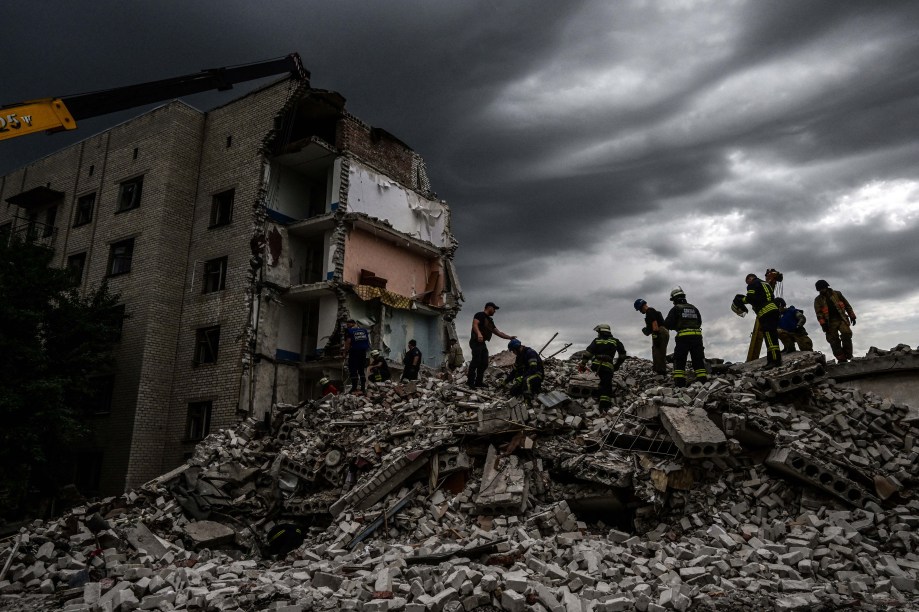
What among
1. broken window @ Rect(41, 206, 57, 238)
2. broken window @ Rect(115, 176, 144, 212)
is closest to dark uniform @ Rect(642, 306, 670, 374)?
broken window @ Rect(115, 176, 144, 212)

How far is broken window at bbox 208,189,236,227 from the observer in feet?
65.4

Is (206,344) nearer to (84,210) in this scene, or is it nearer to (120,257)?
(120,257)

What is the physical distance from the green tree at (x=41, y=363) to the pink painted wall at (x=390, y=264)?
7703mm

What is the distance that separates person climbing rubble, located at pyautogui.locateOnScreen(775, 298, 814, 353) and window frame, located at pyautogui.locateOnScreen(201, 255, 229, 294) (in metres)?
15.9

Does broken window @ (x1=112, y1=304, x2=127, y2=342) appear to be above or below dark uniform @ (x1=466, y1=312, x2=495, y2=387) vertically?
above

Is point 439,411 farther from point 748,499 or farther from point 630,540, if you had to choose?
point 748,499

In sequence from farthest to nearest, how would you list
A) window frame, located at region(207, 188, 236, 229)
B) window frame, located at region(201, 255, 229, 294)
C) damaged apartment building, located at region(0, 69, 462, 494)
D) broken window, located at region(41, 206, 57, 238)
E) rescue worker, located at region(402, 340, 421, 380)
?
1. broken window, located at region(41, 206, 57, 238)
2. window frame, located at region(207, 188, 236, 229)
3. window frame, located at region(201, 255, 229, 294)
4. damaged apartment building, located at region(0, 69, 462, 494)
5. rescue worker, located at region(402, 340, 421, 380)

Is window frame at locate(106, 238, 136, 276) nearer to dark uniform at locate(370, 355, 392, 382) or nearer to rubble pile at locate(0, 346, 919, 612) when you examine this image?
dark uniform at locate(370, 355, 392, 382)

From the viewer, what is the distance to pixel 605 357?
10.3m

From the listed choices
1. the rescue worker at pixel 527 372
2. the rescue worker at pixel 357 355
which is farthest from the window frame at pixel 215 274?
the rescue worker at pixel 527 372

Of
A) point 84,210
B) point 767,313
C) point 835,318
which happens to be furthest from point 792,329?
point 84,210

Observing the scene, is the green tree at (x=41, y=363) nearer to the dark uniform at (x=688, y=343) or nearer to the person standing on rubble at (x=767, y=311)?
the dark uniform at (x=688, y=343)

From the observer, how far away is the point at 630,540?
7465 mm

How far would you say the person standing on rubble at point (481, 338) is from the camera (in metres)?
12.4
